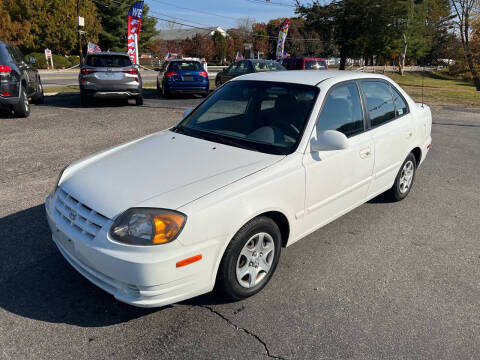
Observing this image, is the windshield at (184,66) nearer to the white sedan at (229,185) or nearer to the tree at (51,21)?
the white sedan at (229,185)

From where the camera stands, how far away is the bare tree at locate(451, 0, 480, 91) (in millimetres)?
32281

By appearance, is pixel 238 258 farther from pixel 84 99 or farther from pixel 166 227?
pixel 84 99

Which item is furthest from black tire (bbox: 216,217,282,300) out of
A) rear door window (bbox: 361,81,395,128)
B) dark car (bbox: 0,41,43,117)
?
dark car (bbox: 0,41,43,117)

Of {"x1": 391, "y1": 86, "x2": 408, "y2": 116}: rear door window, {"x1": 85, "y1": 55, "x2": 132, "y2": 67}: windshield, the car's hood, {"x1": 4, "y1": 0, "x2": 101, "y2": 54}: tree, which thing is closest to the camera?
the car's hood

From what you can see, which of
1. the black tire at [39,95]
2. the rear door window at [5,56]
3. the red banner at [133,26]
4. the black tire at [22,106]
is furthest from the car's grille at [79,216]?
the red banner at [133,26]

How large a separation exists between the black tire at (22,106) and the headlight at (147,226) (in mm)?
8711

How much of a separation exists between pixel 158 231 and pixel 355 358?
4.70 feet

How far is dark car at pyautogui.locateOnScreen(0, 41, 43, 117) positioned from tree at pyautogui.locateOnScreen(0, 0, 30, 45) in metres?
33.3

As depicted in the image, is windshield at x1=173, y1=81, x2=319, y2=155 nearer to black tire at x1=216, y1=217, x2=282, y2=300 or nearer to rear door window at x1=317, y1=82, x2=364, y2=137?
rear door window at x1=317, y1=82, x2=364, y2=137

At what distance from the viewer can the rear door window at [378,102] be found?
4051 mm

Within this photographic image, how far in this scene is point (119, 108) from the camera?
1251 cm

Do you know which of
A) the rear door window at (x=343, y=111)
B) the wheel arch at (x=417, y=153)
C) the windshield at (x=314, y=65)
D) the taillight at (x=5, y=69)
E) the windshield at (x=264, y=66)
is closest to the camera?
the rear door window at (x=343, y=111)

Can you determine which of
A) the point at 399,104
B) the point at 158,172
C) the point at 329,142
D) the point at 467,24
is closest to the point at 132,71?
the point at 399,104

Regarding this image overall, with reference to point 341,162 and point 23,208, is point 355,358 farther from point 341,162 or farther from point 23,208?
point 23,208
